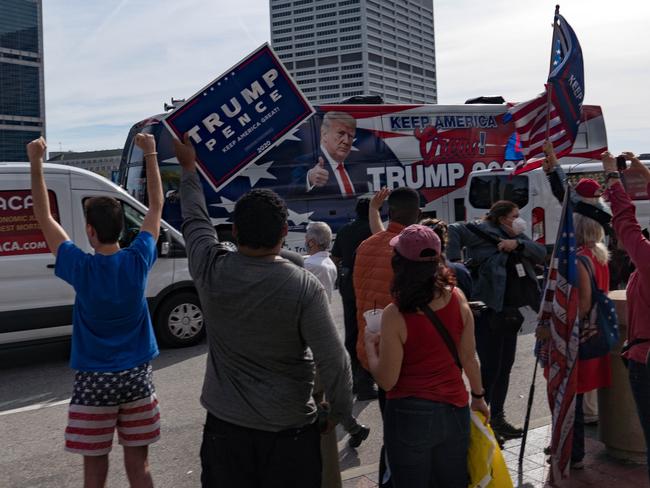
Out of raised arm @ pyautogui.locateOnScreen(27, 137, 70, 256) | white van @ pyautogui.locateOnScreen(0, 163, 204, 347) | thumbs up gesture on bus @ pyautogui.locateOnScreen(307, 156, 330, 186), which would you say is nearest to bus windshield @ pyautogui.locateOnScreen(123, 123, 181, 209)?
thumbs up gesture on bus @ pyautogui.locateOnScreen(307, 156, 330, 186)

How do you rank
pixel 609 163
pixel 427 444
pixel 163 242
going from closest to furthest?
1. pixel 427 444
2. pixel 609 163
3. pixel 163 242

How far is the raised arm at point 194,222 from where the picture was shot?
9.03ft

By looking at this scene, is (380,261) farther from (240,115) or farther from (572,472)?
(572,472)

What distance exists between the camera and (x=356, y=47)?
148 meters

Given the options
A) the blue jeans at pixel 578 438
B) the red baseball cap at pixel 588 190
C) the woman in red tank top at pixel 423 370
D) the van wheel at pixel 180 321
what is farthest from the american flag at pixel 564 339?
the van wheel at pixel 180 321

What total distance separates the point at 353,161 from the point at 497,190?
3.23 metres

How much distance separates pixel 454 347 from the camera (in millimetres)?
2963

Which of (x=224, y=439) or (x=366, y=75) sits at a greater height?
(x=366, y=75)

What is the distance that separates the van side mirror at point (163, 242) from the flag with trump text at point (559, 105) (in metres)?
4.44

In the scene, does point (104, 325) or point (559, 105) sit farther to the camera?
point (559, 105)

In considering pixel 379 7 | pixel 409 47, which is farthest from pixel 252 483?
pixel 409 47

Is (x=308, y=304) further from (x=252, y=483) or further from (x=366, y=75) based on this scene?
(x=366, y=75)

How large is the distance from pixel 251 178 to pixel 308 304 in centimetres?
1210

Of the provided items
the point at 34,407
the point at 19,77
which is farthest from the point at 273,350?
the point at 19,77
